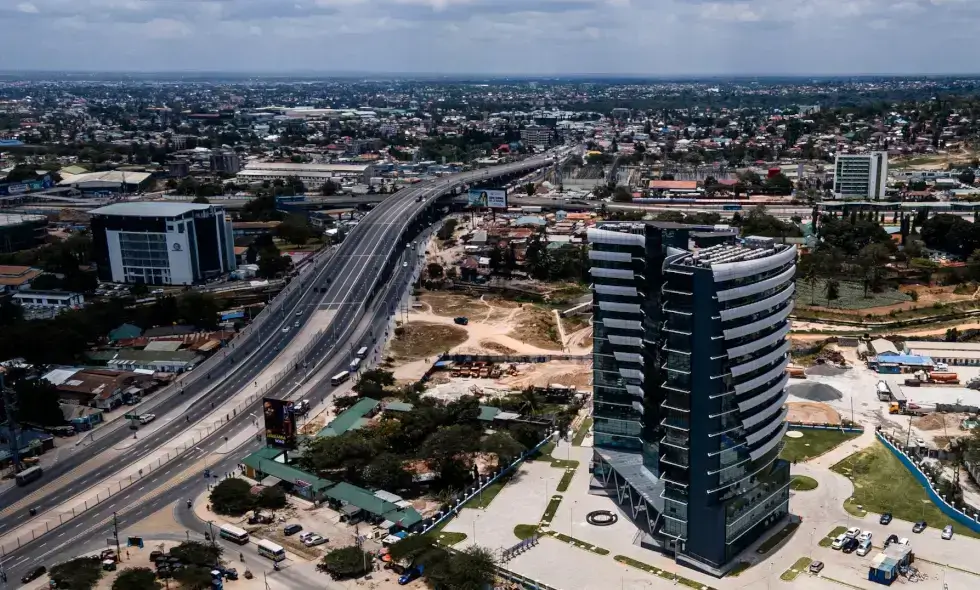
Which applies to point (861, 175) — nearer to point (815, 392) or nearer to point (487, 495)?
point (815, 392)

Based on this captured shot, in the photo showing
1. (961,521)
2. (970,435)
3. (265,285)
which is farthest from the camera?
(265,285)

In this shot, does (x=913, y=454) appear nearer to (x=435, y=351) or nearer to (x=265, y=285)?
(x=435, y=351)

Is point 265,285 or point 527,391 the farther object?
point 265,285

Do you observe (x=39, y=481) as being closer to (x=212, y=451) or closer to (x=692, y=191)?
(x=212, y=451)

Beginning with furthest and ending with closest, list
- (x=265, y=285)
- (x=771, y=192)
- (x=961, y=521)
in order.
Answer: (x=771, y=192)
(x=265, y=285)
(x=961, y=521)

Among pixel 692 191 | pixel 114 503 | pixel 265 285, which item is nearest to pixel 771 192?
pixel 692 191

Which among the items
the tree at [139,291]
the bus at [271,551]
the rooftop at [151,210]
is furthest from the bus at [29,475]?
the rooftop at [151,210]

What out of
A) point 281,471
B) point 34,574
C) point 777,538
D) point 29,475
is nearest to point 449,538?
point 281,471
